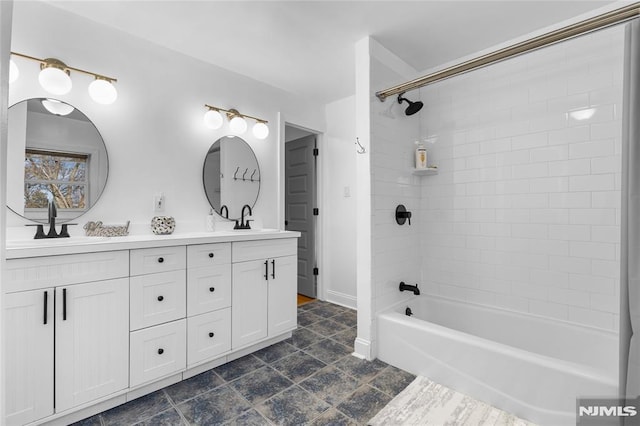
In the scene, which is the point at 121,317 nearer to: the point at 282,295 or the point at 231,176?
the point at 282,295

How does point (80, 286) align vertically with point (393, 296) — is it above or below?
above

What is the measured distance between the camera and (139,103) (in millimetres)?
2234

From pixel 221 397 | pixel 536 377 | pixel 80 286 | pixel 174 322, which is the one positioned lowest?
pixel 221 397

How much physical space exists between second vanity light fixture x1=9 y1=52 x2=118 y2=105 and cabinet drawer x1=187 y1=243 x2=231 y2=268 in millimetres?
1226

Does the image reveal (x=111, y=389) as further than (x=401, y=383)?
No

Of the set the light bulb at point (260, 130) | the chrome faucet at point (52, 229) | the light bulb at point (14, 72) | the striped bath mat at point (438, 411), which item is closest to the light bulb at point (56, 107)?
the light bulb at point (14, 72)

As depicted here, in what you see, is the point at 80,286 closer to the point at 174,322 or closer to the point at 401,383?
the point at 174,322

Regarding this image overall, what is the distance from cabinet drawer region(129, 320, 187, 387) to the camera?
174 centimetres

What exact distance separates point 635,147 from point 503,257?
4.39ft

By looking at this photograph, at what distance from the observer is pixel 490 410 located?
1.63 metres

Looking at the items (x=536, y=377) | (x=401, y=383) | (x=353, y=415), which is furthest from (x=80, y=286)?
(x=536, y=377)

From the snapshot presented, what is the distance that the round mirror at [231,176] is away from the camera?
8.67 ft

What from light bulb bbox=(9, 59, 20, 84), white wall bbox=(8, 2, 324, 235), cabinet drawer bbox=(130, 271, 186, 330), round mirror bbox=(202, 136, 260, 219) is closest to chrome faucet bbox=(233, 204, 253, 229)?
round mirror bbox=(202, 136, 260, 219)

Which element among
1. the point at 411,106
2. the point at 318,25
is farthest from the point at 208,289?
the point at 411,106
